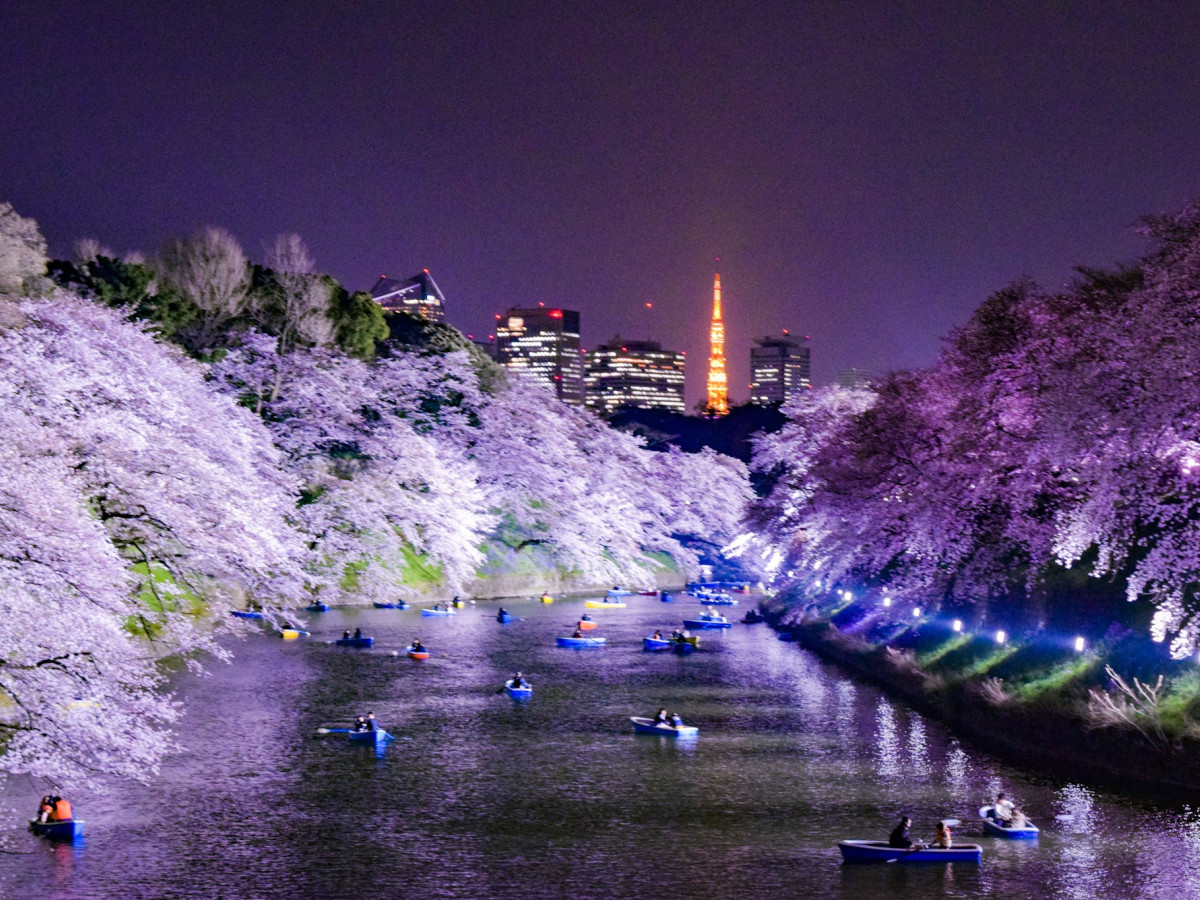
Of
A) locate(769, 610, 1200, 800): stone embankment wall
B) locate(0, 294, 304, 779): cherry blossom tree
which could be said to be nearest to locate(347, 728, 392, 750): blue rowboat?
locate(0, 294, 304, 779): cherry blossom tree

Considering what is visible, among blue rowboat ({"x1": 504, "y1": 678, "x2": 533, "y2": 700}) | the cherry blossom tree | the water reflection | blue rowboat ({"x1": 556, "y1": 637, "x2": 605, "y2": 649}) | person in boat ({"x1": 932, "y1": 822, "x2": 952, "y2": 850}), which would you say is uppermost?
the cherry blossom tree

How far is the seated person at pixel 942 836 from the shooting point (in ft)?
81.5

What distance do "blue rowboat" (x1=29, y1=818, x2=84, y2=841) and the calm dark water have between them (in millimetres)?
437

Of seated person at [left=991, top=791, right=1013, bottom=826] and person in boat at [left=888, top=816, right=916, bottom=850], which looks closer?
person in boat at [left=888, top=816, right=916, bottom=850]

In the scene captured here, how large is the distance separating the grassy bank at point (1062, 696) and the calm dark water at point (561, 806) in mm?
1303

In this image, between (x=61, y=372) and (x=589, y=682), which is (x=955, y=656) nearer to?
(x=589, y=682)

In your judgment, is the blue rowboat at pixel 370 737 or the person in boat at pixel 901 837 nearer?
the person in boat at pixel 901 837

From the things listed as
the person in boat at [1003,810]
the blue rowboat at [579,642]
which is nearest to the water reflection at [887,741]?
the person in boat at [1003,810]

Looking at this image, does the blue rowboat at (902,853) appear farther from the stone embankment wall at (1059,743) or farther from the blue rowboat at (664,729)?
the blue rowboat at (664,729)

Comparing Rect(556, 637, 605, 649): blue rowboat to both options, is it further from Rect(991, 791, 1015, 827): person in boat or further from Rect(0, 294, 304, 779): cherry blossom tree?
Rect(991, 791, 1015, 827): person in boat

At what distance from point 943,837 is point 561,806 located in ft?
29.2

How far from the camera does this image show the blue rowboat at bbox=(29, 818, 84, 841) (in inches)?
965

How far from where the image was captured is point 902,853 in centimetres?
2450

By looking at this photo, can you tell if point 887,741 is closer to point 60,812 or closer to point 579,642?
point 60,812
